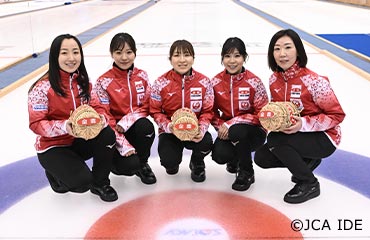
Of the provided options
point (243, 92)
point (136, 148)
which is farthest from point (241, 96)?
point (136, 148)

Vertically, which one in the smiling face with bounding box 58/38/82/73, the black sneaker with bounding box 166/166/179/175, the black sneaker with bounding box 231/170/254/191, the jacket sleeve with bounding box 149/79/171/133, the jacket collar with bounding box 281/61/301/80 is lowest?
the black sneaker with bounding box 166/166/179/175

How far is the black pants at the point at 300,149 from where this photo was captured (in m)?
2.29

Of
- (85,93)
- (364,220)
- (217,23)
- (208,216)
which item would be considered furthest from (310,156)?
(217,23)

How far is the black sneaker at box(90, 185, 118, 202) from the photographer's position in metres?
2.35

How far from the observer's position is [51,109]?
229 cm

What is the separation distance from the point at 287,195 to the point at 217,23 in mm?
9172

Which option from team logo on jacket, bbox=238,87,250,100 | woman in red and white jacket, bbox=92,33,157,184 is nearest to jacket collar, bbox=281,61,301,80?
team logo on jacket, bbox=238,87,250,100

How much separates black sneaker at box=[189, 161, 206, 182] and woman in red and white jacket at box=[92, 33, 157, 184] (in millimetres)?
223

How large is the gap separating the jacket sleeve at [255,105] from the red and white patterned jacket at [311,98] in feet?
0.30

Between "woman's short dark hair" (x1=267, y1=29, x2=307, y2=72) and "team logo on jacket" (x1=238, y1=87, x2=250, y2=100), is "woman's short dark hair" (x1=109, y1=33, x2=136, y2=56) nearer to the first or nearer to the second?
"team logo on jacket" (x1=238, y1=87, x2=250, y2=100)

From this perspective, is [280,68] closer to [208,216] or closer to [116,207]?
[208,216]

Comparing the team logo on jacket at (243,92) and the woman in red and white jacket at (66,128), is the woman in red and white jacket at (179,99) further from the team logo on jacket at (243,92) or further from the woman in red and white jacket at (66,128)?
the woman in red and white jacket at (66,128)

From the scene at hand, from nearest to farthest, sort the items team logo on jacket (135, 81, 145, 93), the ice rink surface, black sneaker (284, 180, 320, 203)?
the ice rink surface < black sneaker (284, 180, 320, 203) < team logo on jacket (135, 81, 145, 93)

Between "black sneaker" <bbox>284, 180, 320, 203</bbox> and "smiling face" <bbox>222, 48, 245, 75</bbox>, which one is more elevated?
"smiling face" <bbox>222, 48, 245, 75</bbox>
